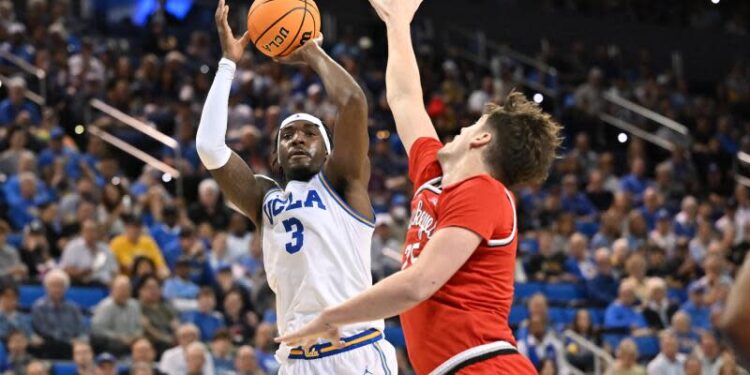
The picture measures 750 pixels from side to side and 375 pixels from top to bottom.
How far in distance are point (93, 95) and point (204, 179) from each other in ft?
7.91

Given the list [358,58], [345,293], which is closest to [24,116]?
[358,58]

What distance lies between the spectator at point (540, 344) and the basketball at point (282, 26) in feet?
25.3

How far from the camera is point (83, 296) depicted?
40.5 feet

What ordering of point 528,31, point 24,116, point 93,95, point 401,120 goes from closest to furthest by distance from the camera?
1. point 401,120
2. point 24,116
3. point 93,95
4. point 528,31

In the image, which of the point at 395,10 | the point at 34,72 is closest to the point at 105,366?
the point at 395,10

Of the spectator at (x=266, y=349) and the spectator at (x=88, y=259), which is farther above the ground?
the spectator at (x=88, y=259)

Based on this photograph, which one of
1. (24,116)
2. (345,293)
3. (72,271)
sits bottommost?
(345,293)

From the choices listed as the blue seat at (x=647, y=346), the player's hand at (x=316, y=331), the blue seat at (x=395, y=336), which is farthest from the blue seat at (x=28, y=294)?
the player's hand at (x=316, y=331)

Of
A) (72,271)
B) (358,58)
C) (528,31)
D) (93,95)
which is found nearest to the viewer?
(72,271)

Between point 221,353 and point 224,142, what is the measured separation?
6368mm

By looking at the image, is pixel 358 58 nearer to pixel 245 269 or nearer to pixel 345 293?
pixel 245 269

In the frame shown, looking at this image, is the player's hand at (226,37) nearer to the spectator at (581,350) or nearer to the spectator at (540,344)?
the spectator at (540,344)

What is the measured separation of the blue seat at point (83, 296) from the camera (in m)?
12.3

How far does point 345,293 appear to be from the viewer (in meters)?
5.62
